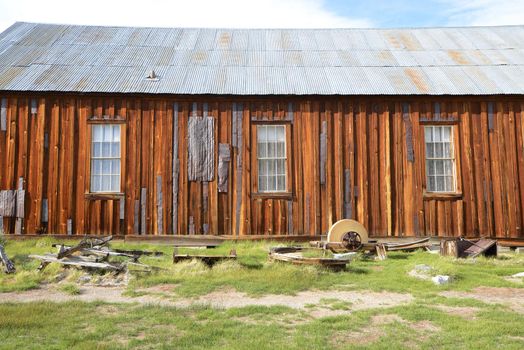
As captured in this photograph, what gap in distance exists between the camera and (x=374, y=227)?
13.3m

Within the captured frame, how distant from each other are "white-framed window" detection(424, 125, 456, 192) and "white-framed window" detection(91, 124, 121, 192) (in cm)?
901

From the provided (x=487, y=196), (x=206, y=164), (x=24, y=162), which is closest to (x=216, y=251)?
(x=206, y=164)

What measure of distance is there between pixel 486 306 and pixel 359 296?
6.06ft

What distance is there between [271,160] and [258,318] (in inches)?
A: 303

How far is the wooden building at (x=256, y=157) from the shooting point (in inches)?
520

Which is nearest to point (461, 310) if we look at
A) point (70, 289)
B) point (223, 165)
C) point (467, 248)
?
point (467, 248)

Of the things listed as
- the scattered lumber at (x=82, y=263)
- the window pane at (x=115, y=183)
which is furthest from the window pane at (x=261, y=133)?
the scattered lumber at (x=82, y=263)

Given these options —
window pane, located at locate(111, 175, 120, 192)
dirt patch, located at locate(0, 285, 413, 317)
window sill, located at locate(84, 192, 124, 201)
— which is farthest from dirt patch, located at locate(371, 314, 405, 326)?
window pane, located at locate(111, 175, 120, 192)

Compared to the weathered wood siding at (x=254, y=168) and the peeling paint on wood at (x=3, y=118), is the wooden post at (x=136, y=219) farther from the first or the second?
the peeling paint on wood at (x=3, y=118)

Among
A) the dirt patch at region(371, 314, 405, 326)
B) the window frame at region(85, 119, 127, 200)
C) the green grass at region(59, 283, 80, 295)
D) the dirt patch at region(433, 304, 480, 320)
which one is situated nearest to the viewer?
the dirt patch at region(371, 314, 405, 326)

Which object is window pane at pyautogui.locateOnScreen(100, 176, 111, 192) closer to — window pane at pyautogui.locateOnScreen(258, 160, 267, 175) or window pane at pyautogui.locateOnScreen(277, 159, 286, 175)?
window pane at pyautogui.locateOnScreen(258, 160, 267, 175)

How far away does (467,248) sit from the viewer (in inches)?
448

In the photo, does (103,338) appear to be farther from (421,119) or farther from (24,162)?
(421,119)

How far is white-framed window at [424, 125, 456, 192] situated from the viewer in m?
13.5
